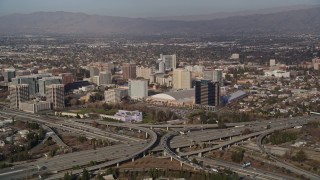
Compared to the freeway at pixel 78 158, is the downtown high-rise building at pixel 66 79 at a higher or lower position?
higher

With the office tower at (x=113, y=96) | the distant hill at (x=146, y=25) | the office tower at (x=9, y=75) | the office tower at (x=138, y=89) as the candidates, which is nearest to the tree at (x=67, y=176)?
the office tower at (x=113, y=96)

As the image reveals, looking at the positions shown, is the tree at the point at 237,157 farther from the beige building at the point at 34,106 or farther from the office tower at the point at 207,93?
the beige building at the point at 34,106

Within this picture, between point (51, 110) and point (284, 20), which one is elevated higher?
point (284, 20)

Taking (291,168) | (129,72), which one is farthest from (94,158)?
(129,72)

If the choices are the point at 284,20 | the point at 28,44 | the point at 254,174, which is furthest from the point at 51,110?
the point at 284,20

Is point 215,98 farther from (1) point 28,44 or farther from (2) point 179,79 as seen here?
(1) point 28,44

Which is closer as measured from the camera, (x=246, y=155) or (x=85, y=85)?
(x=246, y=155)
